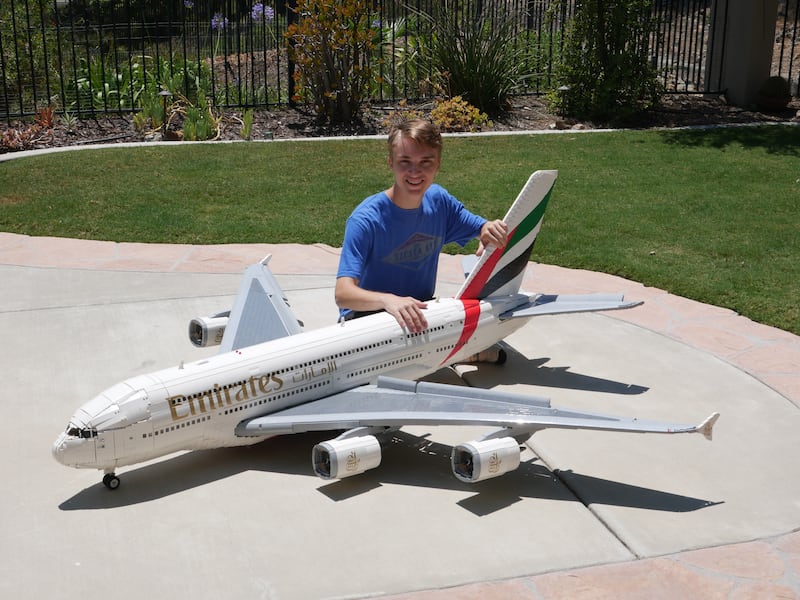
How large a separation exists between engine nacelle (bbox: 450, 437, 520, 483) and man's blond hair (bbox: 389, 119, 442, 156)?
8.86 feet

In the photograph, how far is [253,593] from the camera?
19.5ft

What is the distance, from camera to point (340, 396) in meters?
7.79

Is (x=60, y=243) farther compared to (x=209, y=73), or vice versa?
(x=209, y=73)

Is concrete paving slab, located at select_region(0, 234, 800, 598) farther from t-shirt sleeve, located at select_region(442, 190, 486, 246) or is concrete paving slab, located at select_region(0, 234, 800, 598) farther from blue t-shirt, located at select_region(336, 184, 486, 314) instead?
t-shirt sleeve, located at select_region(442, 190, 486, 246)

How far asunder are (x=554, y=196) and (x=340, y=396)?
8.74m

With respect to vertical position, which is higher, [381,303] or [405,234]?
[405,234]

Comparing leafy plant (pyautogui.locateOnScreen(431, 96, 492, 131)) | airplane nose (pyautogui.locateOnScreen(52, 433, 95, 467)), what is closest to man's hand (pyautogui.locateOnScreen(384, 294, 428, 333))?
airplane nose (pyautogui.locateOnScreen(52, 433, 95, 467))

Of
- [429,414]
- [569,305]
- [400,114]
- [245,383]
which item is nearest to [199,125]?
[400,114]

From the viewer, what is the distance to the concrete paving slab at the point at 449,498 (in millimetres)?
6105

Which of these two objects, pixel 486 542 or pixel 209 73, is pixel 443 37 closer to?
pixel 209 73

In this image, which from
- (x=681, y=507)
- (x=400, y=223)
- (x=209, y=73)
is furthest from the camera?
(x=209, y=73)

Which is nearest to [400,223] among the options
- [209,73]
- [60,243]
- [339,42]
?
[60,243]

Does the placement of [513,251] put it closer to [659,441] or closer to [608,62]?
[659,441]

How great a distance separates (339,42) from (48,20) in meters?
17.9
